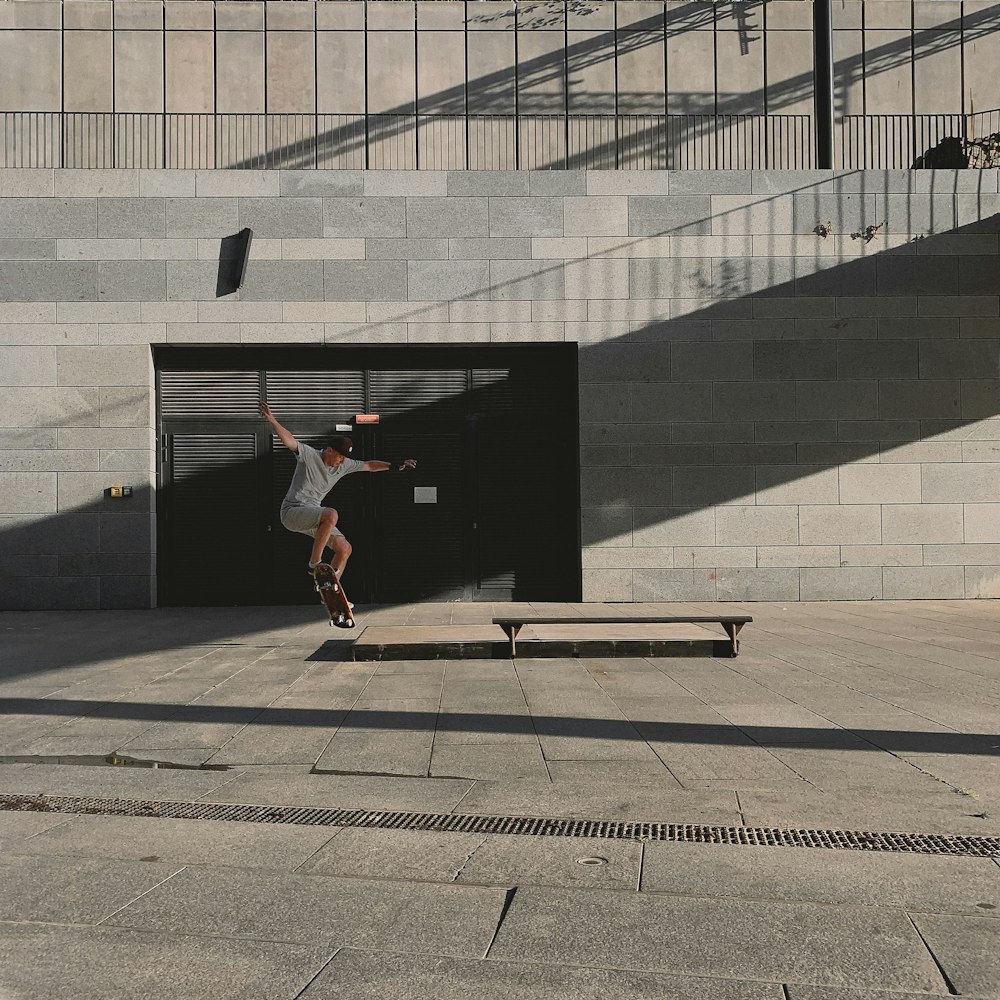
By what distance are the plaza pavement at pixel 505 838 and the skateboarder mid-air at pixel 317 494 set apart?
213 cm

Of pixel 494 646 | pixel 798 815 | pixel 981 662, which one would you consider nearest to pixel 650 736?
pixel 798 815

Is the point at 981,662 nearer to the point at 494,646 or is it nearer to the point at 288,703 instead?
the point at 494,646

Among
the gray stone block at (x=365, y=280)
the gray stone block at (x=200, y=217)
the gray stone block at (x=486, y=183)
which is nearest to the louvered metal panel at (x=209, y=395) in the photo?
the gray stone block at (x=365, y=280)

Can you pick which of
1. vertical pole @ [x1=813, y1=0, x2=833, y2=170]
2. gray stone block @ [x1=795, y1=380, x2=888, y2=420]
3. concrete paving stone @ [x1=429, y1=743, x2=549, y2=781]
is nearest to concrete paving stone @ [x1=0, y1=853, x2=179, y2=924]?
concrete paving stone @ [x1=429, y1=743, x2=549, y2=781]

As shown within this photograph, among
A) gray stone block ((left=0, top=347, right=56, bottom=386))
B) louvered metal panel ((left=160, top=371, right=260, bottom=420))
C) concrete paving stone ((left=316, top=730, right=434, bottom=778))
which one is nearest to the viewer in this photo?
concrete paving stone ((left=316, top=730, right=434, bottom=778))

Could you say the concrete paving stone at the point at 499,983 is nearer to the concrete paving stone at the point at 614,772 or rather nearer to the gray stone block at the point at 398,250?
the concrete paving stone at the point at 614,772

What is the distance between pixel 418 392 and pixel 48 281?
6.38m

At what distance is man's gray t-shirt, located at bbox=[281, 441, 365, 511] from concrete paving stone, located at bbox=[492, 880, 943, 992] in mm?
8356

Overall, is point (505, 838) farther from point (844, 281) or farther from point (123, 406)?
point (844, 281)

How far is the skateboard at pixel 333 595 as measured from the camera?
38.3 feet

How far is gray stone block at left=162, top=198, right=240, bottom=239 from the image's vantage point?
630 inches

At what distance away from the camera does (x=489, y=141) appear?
1709cm

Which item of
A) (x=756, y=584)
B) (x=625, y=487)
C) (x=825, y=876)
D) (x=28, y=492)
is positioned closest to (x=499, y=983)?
(x=825, y=876)

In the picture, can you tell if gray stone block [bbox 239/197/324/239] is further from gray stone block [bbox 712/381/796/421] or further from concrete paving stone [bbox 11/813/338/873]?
concrete paving stone [bbox 11/813/338/873]
